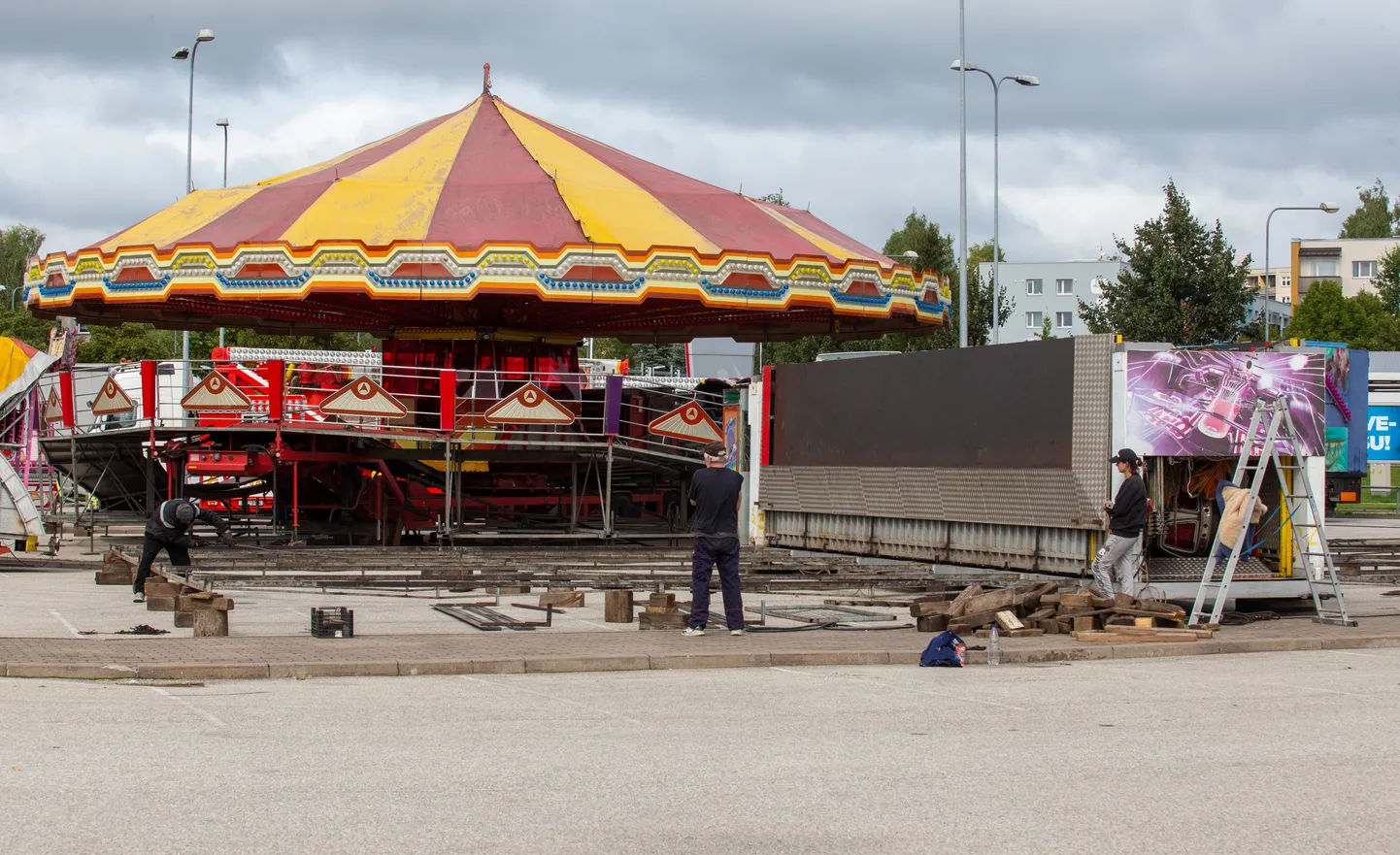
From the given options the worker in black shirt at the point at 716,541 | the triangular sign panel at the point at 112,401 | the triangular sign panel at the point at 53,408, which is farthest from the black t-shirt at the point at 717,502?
the triangular sign panel at the point at 53,408

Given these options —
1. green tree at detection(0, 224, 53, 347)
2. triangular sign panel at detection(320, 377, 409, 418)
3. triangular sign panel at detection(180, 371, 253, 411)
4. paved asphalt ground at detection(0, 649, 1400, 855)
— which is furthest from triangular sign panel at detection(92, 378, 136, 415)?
green tree at detection(0, 224, 53, 347)

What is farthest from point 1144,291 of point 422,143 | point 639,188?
point 422,143

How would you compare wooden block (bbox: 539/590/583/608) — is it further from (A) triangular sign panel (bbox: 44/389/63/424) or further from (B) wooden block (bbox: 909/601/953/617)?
(A) triangular sign panel (bbox: 44/389/63/424)

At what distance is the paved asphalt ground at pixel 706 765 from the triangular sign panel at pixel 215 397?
49.9 feet

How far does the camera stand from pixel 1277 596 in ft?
54.1

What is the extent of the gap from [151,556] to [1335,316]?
76951mm

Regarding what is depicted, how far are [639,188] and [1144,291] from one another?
18.7 meters

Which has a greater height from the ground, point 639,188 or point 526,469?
point 639,188

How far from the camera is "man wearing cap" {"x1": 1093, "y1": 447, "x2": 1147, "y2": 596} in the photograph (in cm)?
1505

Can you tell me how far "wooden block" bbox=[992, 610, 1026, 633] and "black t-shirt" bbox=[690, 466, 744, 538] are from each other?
243cm

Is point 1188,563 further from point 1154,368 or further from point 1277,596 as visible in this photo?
point 1154,368

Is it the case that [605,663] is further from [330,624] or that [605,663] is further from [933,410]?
[933,410]

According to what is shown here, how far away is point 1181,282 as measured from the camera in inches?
1697

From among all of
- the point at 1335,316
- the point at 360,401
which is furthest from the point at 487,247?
the point at 1335,316
